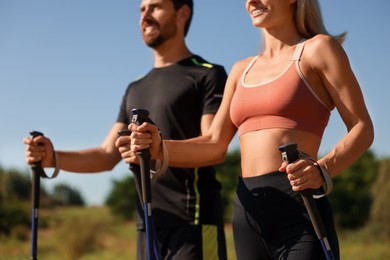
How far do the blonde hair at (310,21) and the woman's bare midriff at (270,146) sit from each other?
1.60 ft

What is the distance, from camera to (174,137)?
3.62m

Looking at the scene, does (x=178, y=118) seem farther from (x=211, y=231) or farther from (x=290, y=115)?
(x=290, y=115)

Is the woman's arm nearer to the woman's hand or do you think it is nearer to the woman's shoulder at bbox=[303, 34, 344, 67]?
the woman's shoulder at bbox=[303, 34, 344, 67]

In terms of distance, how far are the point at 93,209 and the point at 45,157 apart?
37031 mm

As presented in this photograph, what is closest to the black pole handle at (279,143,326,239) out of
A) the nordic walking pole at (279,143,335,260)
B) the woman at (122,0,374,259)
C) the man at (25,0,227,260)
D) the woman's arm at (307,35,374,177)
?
the nordic walking pole at (279,143,335,260)

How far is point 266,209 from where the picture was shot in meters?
2.50

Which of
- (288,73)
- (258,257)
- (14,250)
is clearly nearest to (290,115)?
(288,73)

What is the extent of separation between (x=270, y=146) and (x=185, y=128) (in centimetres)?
121

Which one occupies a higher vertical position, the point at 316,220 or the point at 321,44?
the point at 321,44

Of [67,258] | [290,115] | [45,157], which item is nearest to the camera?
[290,115]

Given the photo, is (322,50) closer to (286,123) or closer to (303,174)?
(286,123)

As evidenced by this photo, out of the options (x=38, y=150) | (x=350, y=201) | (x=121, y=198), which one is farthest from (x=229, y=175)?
(x=38, y=150)

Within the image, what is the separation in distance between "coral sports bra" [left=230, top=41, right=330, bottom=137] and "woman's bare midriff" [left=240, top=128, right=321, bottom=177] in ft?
0.08

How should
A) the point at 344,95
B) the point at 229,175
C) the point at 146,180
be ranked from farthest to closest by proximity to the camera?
the point at 229,175 < the point at 146,180 < the point at 344,95
